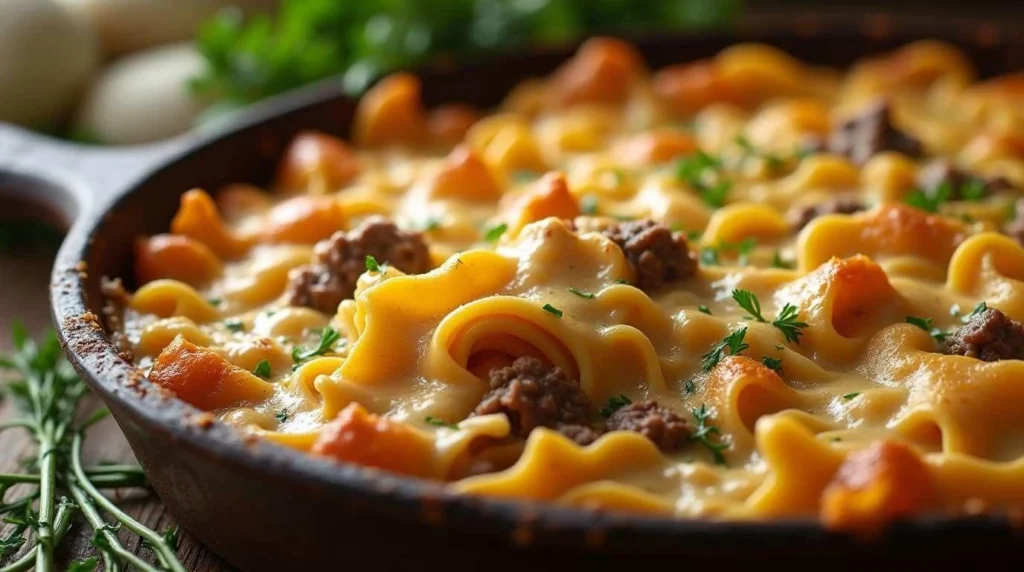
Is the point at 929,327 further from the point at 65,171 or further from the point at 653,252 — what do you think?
the point at 65,171

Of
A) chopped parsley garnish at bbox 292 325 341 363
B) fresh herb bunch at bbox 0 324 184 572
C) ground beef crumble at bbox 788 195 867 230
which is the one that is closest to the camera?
fresh herb bunch at bbox 0 324 184 572

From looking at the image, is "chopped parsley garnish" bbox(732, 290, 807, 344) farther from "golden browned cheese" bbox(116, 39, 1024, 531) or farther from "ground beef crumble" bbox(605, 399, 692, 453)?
"ground beef crumble" bbox(605, 399, 692, 453)

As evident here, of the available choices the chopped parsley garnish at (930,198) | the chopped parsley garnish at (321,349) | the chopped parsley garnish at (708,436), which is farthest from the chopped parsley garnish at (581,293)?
the chopped parsley garnish at (930,198)

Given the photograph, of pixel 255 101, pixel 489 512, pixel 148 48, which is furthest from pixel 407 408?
Result: pixel 148 48

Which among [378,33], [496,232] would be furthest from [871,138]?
[378,33]

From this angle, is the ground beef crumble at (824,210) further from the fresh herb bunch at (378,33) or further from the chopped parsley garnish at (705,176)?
the fresh herb bunch at (378,33)

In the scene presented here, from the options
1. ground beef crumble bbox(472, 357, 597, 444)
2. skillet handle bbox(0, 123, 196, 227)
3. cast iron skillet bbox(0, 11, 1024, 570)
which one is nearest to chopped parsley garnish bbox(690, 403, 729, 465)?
ground beef crumble bbox(472, 357, 597, 444)

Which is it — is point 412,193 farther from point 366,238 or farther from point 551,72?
point 551,72
